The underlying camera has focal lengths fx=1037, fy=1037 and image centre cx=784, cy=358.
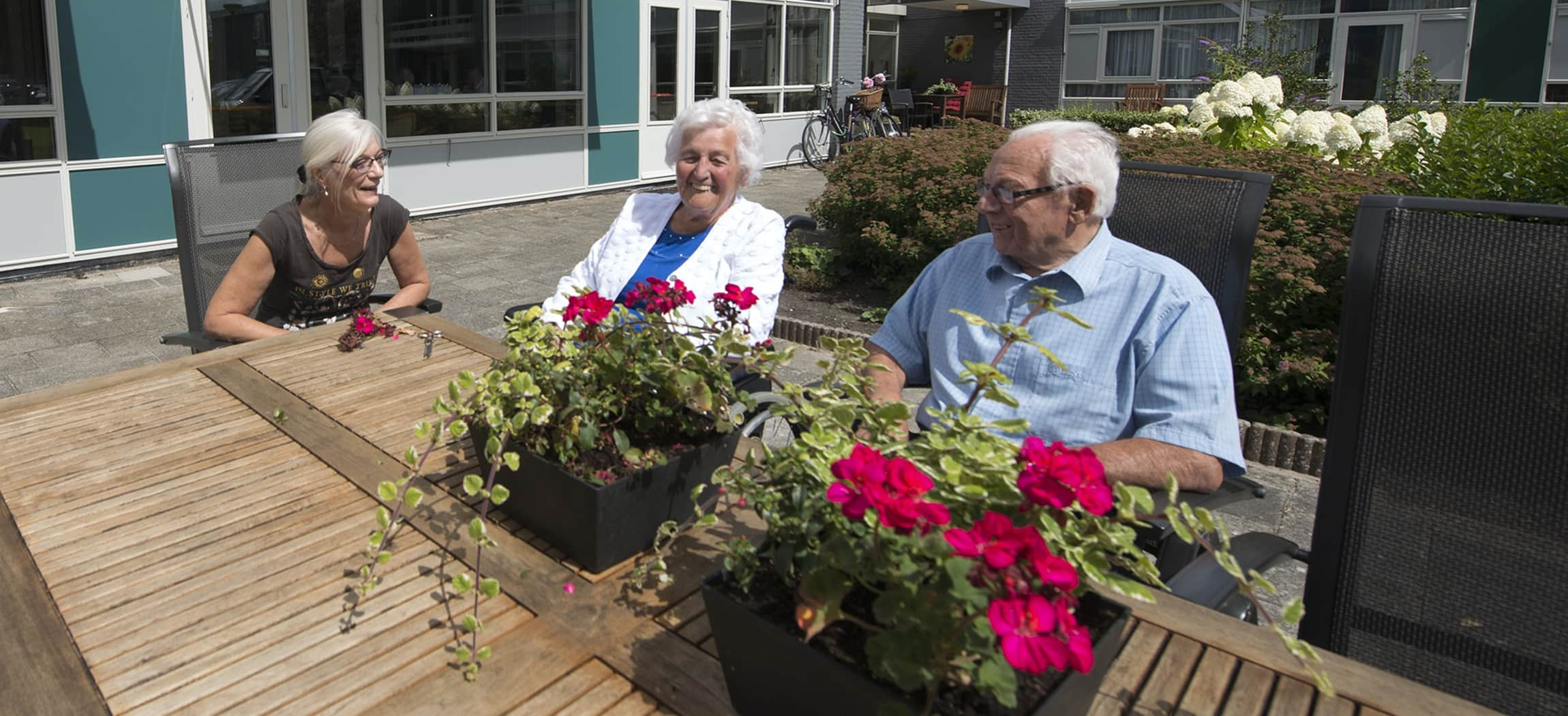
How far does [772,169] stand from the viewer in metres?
13.4

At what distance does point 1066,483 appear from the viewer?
0.95 m

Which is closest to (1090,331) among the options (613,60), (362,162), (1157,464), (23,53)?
(1157,464)

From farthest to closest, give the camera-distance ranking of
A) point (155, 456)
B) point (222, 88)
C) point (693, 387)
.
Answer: point (222, 88) < point (155, 456) < point (693, 387)

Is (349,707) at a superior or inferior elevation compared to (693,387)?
inferior

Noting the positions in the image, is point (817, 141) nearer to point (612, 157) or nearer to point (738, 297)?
point (612, 157)

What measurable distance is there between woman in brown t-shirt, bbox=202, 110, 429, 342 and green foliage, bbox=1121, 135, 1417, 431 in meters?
2.95

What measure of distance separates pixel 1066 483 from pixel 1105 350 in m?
1.24

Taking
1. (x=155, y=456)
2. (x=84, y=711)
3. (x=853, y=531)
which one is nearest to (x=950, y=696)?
(x=853, y=531)

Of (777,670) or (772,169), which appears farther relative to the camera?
(772,169)

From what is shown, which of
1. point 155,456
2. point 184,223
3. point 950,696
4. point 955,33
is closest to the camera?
point 950,696

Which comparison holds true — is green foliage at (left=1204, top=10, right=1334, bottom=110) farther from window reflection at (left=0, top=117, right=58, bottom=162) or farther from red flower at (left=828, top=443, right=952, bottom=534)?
red flower at (left=828, top=443, right=952, bottom=534)

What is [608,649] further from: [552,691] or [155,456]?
[155,456]

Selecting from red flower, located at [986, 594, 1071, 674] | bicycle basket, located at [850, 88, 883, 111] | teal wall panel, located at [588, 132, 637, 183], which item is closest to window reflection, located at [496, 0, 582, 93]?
teal wall panel, located at [588, 132, 637, 183]

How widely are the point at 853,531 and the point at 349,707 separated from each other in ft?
1.97
